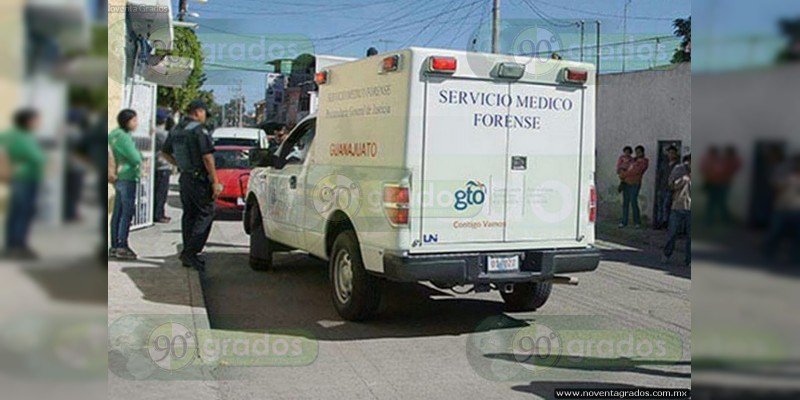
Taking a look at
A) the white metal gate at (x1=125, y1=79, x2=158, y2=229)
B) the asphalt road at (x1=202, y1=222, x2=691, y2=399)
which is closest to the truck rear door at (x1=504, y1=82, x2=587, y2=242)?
the asphalt road at (x1=202, y1=222, x2=691, y2=399)

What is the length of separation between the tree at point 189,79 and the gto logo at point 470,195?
280cm

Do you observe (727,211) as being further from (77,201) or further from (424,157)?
(424,157)

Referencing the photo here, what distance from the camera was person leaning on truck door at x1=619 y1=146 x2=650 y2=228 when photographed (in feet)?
45.4

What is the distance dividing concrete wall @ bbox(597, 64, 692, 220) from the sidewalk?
9077 millimetres

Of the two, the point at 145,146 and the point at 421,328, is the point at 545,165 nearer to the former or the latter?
the point at 421,328

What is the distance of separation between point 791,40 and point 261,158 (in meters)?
7.09

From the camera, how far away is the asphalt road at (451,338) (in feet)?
15.8

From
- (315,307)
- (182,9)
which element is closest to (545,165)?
(315,307)

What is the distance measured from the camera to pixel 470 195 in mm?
5695

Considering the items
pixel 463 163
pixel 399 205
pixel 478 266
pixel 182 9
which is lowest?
pixel 478 266

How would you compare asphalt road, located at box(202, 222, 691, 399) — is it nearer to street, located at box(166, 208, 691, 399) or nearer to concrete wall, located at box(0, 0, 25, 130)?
street, located at box(166, 208, 691, 399)

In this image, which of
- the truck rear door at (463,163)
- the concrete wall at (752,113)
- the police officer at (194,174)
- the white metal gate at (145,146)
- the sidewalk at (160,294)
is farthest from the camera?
the police officer at (194,174)

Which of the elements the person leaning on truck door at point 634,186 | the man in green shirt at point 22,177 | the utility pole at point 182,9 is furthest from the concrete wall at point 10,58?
the person leaning on truck door at point 634,186

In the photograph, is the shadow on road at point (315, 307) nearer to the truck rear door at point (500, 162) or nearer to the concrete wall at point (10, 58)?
the truck rear door at point (500, 162)
